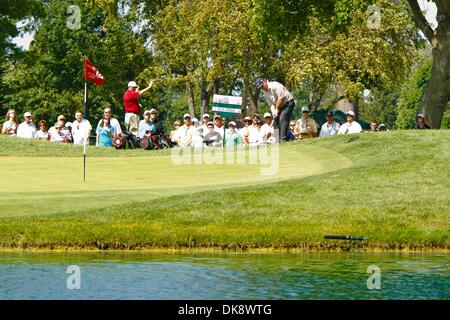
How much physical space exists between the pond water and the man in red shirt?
16963 millimetres

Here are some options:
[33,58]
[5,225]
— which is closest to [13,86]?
[33,58]

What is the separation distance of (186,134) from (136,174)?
Answer: 332 inches

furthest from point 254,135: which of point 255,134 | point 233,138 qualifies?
point 233,138

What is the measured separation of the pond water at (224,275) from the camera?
15.6 metres

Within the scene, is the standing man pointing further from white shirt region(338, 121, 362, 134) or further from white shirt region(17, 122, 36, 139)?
white shirt region(17, 122, 36, 139)

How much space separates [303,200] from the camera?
80.7 feet

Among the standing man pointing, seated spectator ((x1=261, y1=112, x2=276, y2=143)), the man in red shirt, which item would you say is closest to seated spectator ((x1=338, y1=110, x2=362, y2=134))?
seated spectator ((x1=261, y1=112, x2=276, y2=143))

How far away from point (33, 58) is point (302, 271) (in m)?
53.8

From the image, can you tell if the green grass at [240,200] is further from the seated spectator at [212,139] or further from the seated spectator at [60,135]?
the seated spectator at [60,135]

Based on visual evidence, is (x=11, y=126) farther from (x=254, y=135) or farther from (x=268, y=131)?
(x=268, y=131)

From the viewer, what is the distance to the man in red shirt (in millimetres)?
36812

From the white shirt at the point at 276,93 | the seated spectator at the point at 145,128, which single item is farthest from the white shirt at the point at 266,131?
the seated spectator at the point at 145,128

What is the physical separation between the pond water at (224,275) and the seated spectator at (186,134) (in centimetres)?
1579

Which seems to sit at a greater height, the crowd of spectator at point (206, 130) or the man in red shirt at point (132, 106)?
the man in red shirt at point (132, 106)
